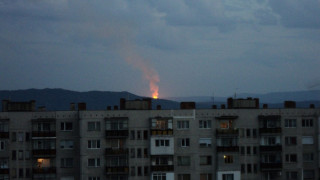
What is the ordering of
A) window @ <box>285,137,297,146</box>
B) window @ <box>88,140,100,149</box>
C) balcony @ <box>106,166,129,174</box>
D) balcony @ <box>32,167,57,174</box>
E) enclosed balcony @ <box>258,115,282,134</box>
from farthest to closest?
window @ <box>285,137,297,146</box> < enclosed balcony @ <box>258,115,282,134</box> < balcony @ <box>32,167,57,174</box> < window @ <box>88,140,100,149</box> < balcony @ <box>106,166,129,174</box>

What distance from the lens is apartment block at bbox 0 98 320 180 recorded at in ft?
317

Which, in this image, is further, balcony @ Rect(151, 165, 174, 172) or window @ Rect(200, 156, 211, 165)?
window @ Rect(200, 156, 211, 165)

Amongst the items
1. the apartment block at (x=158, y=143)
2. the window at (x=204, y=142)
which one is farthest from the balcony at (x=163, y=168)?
the window at (x=204, y=142)

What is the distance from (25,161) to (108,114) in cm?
1569

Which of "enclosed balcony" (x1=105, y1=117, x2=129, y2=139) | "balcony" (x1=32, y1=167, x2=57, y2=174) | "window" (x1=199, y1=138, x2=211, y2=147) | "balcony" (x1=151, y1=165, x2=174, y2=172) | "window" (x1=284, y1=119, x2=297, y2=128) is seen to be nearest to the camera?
"enclosed balcony" (x1=105, y1=117, x2=129, y2=139)

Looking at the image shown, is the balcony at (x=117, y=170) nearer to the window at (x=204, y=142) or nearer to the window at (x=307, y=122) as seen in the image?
the window at (x=204, y=142)

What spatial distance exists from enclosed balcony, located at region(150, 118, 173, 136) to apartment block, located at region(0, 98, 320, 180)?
0.16 metres

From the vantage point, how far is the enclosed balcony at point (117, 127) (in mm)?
96312

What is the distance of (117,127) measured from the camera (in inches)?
3814

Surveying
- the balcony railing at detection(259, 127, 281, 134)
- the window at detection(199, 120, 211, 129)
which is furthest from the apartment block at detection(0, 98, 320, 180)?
the balcony railing at detection(259, 127, 281, 134)

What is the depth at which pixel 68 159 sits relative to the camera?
3885 inches

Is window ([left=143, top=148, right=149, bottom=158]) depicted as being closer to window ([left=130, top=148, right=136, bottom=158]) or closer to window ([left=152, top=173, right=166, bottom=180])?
window ([left=130, top=148, right=136, bottom=158])

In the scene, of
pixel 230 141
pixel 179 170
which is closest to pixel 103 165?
pixel 179 170

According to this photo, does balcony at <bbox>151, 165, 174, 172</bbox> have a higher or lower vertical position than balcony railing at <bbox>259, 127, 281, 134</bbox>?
lower
